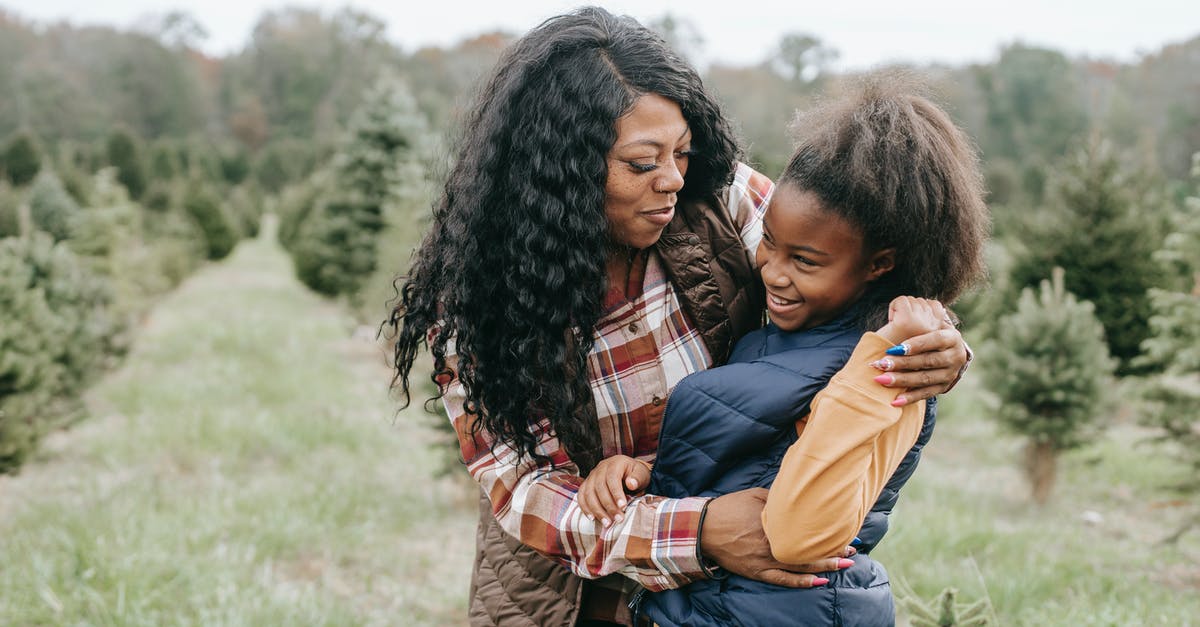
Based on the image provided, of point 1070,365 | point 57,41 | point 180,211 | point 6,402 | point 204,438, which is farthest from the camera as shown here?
point 57,41

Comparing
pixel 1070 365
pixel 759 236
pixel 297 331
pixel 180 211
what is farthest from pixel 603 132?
pixel 180 211

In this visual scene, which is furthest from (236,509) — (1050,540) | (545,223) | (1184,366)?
(1184,366)

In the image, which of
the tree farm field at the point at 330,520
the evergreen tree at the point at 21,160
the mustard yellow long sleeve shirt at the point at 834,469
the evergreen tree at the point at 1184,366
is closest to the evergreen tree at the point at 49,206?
the tree farm field at the point at 330,520

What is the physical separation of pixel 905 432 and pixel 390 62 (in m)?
52.4

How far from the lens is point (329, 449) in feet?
22.0

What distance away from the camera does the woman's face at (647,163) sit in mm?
1818

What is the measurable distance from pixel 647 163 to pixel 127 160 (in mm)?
27462

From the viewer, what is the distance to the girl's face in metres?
1.66

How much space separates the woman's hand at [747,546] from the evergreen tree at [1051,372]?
16.6ft

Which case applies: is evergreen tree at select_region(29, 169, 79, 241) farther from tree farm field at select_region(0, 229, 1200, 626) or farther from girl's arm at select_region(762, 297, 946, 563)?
girl's arm at select_region(762, 297, 946, 563)

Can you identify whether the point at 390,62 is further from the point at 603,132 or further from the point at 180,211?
the point at 603,132

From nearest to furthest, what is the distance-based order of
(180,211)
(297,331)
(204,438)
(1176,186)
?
(204,438) → (297,331) → (180,211) → (1176,186)

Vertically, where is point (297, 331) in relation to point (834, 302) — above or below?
below

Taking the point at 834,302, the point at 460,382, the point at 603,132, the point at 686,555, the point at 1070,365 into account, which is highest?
the point at 603,132
